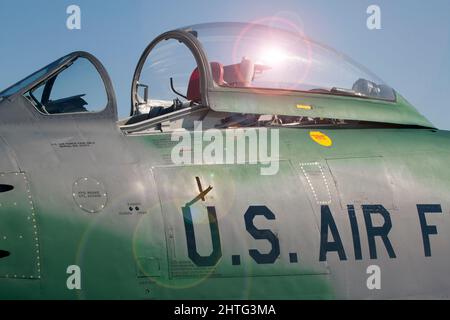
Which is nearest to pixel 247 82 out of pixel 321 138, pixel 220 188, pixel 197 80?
pixel 197 80

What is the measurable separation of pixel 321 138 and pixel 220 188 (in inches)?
53.3

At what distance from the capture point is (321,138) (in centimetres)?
708

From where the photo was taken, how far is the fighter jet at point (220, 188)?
5.88m

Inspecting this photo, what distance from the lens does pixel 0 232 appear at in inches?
223

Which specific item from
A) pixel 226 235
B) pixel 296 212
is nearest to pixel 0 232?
pixel 226 235

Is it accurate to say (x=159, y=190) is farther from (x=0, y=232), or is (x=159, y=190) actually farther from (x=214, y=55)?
(x=214, y=55)

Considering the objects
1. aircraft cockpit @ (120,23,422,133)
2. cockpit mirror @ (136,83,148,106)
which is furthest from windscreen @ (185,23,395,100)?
cockpit mirror @ (136,83,148,106)

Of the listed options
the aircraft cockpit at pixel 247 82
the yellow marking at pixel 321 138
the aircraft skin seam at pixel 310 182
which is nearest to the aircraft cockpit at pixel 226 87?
the aircraft cockpit at pixel 247 82

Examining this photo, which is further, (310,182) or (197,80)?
(197,80)

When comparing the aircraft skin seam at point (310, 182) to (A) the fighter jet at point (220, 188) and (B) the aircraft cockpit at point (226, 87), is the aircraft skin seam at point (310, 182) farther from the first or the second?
(B) the aircraft cockpit at point (226, 87)

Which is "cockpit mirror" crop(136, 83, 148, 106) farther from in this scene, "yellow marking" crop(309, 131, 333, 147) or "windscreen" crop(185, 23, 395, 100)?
"yellow marking" crop(309, 131, 333, 147)

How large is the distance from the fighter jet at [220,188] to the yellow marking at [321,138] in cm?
2

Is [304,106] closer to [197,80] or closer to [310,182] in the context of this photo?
[310,182]

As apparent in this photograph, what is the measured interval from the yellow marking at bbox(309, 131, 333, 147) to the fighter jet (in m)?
0.02
